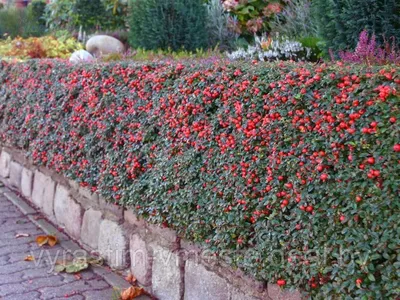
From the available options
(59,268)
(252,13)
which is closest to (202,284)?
(59,268)

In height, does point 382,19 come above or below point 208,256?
above

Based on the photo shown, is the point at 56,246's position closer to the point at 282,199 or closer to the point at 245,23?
the point at 282,199

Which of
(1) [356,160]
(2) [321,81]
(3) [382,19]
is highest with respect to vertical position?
(3) [382,19]

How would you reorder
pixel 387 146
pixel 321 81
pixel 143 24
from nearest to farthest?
1. pixel 387 146
2. pixel 321 81
3. pixel 143 24

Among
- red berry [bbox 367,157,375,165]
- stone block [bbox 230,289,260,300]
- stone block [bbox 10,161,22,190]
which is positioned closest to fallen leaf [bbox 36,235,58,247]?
stone block [bbox 10,161,22,190]

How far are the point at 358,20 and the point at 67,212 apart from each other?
3046mm

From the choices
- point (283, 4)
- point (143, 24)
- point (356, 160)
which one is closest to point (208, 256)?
point (356, 160)

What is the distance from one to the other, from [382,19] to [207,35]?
3143 millimetres

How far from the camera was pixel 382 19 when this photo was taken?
429cm

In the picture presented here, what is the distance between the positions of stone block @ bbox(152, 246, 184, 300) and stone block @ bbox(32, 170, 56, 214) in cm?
202

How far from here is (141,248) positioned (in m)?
4.01

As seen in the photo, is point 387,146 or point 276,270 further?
point 276,270

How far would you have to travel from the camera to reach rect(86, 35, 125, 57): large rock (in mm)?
7789

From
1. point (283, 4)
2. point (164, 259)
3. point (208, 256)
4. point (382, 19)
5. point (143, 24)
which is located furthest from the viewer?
point (283, 4)
